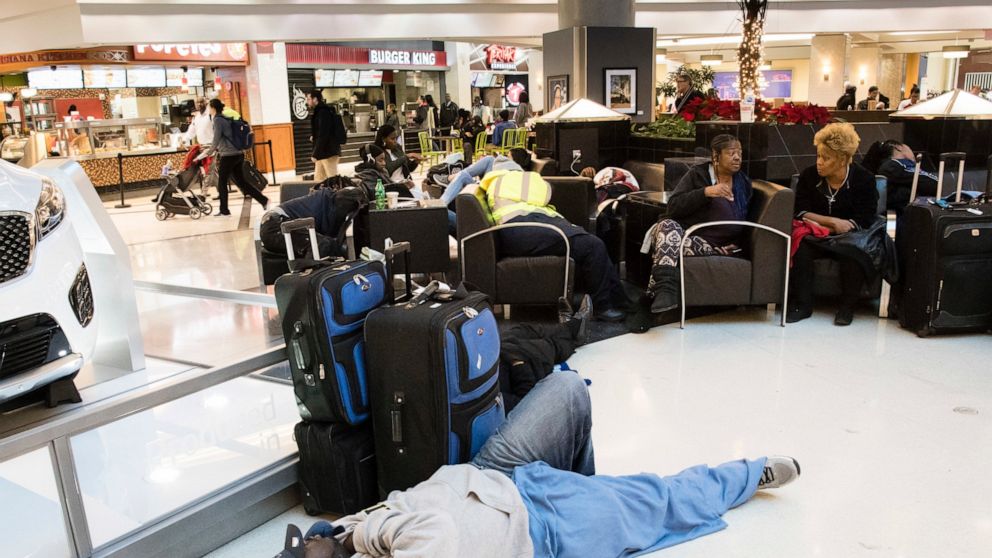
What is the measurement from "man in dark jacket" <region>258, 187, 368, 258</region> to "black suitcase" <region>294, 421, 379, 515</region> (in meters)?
2.29

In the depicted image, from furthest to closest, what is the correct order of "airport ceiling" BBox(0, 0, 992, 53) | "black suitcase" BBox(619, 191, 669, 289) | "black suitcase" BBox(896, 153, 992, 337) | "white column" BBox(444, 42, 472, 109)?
1. "white column" BBox(444, 42, 472, 109)
2. "airport ceiling" BBox(0, 0, 992, 53)
3. "black suitcase" BBox(619, 191, 669, 289)
4. "black suitcase" BBox(896, 153, 992, 337)

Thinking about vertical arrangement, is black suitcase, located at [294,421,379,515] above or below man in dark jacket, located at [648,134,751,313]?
below

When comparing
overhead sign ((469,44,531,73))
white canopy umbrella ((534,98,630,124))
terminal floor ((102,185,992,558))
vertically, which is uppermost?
overhead sign ((469,44,531,73))

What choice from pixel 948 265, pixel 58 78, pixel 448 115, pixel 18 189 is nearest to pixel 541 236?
pixel 948 265

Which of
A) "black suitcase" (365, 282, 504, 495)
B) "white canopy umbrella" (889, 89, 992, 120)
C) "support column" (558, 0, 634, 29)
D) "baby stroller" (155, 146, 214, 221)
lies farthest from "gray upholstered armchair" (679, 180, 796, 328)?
"baby stroller" (155, 146, 214, 221)

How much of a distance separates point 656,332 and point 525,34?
1028 centimetres

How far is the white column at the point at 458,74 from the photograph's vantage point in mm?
24344

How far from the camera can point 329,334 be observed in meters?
2.50

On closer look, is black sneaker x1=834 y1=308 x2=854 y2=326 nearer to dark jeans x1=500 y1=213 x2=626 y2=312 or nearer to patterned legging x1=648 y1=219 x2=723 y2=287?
patterned legging x1=648 y1=219 x2=723 y2=287

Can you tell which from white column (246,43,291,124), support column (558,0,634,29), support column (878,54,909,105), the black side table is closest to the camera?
the black side table

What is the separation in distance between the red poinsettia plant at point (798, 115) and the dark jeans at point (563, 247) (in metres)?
2.32

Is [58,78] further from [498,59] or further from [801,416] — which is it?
[498,59]

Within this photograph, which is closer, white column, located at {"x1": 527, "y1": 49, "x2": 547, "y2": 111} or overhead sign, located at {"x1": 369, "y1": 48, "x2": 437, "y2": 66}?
overhead sign, located at {"x1": 369, "y1": 48, "x2": 437, "y2": 66}

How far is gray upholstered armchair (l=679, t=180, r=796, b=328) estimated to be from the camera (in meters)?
4.83
